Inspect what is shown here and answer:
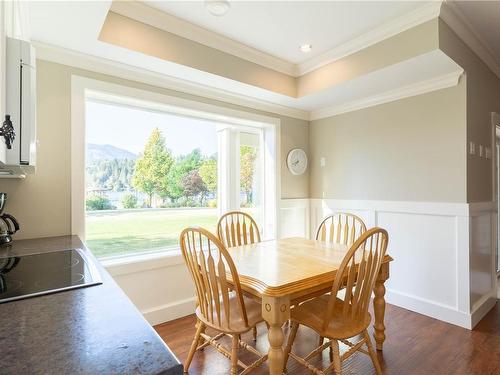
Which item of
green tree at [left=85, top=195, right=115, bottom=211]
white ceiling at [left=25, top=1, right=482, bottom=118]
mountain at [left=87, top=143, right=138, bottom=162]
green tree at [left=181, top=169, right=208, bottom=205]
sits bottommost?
green tree at [left=85, top=195, right=115, bottom=211]

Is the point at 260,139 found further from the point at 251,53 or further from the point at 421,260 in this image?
the point at 421,260

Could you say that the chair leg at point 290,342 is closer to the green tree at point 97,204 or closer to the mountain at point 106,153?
the green tree at point 97,204

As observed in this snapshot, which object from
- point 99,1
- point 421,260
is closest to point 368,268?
point 421,260

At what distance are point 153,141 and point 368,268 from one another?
219 centimetres

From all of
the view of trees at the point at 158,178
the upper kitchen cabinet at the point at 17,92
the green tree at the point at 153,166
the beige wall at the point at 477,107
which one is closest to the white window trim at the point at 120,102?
the view of trees at the point at 158,178

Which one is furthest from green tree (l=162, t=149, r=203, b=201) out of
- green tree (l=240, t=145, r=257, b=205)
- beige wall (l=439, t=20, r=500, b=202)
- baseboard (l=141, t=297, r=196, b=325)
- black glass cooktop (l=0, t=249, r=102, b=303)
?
beige wall (l=439, t=20, r=500, b=202)

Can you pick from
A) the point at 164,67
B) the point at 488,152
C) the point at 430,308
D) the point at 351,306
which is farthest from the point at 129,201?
the point at 488,152

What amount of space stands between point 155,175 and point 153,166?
0.09 metres

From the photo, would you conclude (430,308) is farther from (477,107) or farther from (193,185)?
(193,185)

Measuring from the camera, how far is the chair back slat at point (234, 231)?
2569 mm

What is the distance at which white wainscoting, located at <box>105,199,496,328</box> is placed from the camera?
2467mm

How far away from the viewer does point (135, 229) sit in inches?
104

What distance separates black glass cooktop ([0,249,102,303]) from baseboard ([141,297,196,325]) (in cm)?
123

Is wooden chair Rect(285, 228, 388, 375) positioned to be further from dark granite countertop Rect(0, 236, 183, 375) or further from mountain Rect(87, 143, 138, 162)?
mountain Rect(87, 143, 138, 162)
